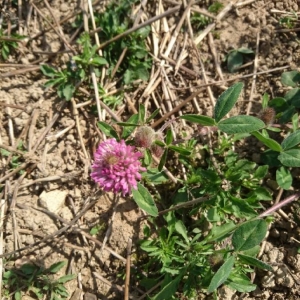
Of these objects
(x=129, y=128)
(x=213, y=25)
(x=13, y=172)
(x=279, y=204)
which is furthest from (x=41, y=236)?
(x=213, y=25)

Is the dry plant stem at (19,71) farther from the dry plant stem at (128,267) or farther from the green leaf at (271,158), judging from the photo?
the green leaf at (271,158)

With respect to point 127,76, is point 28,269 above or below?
below

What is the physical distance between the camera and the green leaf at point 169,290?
8.98ft

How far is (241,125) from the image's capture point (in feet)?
8.29

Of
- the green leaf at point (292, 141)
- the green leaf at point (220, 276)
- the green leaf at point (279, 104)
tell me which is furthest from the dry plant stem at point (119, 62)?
the green leaf at point (220, 276)

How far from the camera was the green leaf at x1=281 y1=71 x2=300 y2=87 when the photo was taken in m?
3.20

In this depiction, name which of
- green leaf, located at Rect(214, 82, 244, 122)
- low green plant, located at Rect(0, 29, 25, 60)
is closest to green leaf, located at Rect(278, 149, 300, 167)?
green leaf, located at Rect(214, 82, 244, 122)

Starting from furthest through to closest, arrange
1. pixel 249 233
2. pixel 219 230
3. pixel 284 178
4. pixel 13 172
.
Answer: pixel 13 172 → pixel 284 178 → pixel 219 230 → pixel 249 233

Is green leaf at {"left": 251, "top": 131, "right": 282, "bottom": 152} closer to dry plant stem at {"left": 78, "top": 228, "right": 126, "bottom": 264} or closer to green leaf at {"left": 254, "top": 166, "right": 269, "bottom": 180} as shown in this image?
green leaf at {"left": 254, "top": 166, "right": 269, "bottom": 180}

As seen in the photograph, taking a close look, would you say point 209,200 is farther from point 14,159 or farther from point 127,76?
point 14,159

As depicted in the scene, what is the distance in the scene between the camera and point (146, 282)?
292 centimetres

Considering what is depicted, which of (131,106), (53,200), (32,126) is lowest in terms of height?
(53,200)

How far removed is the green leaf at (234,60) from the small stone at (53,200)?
163cm

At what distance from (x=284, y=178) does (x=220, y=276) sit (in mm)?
957
